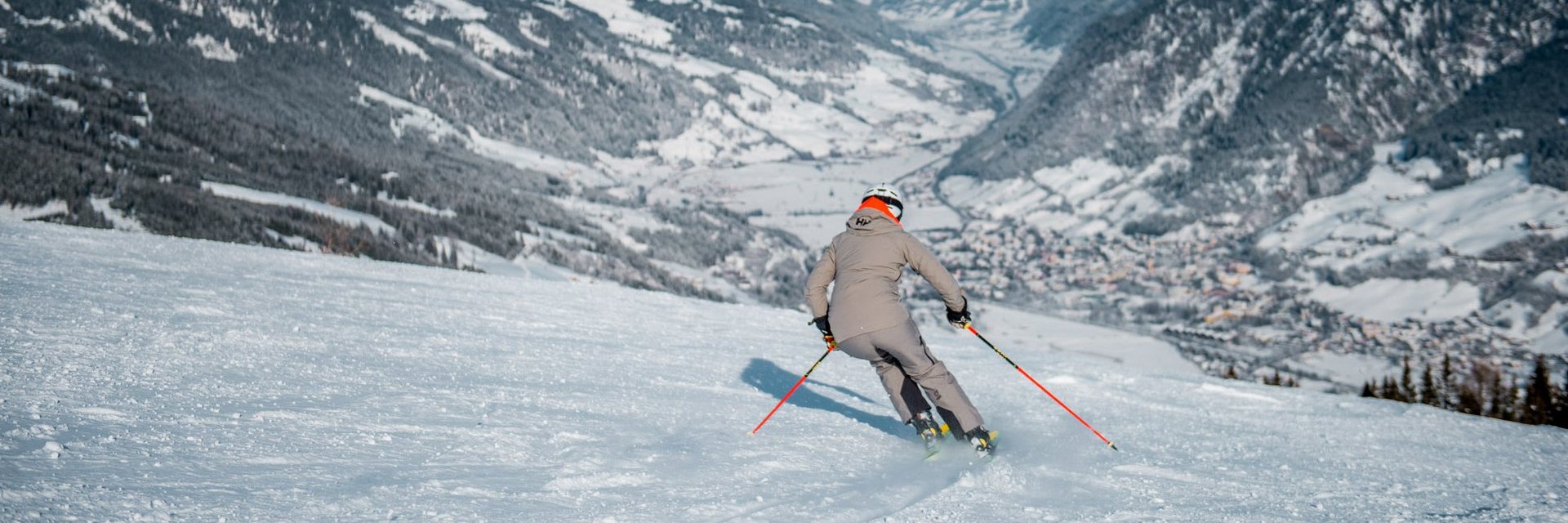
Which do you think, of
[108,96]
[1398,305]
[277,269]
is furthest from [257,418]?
[1398,305]

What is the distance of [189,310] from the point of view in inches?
464

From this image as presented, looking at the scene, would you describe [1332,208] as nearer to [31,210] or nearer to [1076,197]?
[1076,197]

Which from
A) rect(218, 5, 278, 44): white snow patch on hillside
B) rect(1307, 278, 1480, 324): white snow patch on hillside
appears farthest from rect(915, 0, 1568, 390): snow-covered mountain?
rect(218, 5, 278, 44): white snow patch on hillside

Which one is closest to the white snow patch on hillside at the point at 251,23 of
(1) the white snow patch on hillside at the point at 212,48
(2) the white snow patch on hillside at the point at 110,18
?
(1) the white snow patch on hillside at the point at 212,48

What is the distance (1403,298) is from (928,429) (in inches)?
5153

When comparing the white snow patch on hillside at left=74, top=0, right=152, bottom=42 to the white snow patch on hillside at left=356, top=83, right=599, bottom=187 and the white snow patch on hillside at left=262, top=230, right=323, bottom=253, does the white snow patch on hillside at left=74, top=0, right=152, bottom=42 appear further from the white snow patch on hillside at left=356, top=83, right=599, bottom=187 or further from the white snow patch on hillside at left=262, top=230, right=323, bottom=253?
the white snow patch on hillside at left=262, top=230, right=323, bottom=253

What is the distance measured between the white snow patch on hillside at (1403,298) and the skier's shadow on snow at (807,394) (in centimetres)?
11713

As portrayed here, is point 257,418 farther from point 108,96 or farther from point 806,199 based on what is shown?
point 806,199

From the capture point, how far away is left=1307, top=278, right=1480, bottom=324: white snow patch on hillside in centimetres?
10881

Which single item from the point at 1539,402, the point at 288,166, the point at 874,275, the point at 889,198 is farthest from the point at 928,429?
the point at 288,166

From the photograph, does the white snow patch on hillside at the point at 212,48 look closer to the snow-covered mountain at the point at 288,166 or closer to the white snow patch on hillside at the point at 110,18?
the snow-covered mountain at the point at 288,166

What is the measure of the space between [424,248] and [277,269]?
53.1 m

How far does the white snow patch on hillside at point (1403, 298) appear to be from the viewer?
4284 inches

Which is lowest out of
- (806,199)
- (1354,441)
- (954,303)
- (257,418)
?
(257,418)
